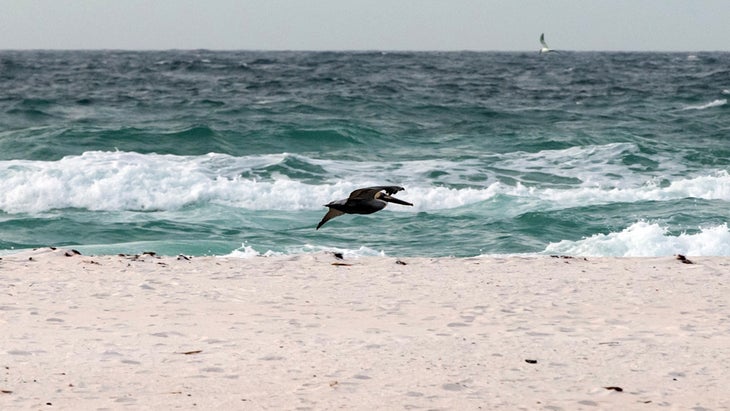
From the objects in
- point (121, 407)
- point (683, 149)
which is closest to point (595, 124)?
point (683, 149)

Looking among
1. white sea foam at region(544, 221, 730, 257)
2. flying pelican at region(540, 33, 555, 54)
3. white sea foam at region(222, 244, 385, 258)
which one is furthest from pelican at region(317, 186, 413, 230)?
flying pelican at region(540, 33, 555, 54)

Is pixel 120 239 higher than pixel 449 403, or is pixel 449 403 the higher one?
pixel 449 403

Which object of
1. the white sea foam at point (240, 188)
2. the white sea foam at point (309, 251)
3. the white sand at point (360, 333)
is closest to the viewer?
the white sand at point (360, 333)

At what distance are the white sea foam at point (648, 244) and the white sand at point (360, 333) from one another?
3.49 meters

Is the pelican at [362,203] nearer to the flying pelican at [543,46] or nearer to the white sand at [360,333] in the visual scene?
the white sand at [360,333]

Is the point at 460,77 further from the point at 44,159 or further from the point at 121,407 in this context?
the point at 121,407

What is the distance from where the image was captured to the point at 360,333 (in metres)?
7.55

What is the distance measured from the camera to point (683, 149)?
25.8 meters

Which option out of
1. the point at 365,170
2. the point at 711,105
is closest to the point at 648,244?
the point at 365,170

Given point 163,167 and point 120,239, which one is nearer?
point 120,239

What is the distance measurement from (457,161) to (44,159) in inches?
362

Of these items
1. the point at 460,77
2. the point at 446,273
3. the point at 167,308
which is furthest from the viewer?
the point at 460,77

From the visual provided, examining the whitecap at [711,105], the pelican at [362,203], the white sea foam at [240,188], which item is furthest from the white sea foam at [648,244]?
the whitecap at [711,105]

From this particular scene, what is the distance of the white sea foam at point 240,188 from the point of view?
60.7 ft
